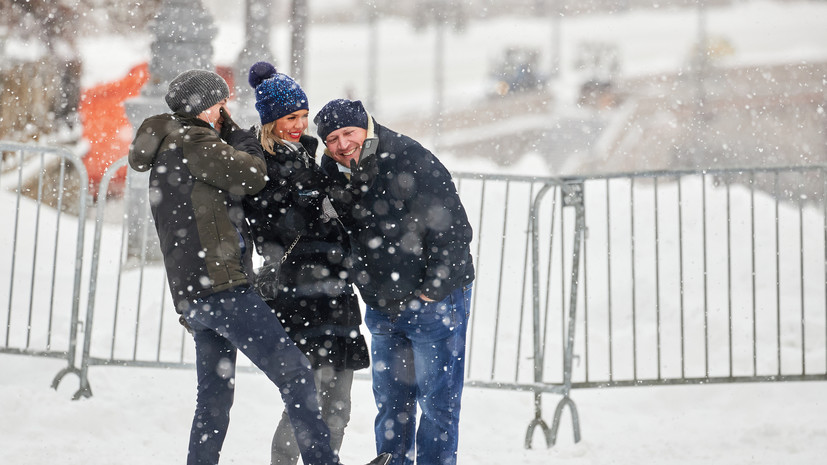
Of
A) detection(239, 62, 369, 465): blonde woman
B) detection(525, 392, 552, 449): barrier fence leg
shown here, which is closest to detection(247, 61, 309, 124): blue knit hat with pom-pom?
detection(239, 62, 369, 465): blonde woman

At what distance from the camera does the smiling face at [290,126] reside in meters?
3.24

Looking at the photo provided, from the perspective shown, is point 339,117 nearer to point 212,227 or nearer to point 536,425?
point 212,227

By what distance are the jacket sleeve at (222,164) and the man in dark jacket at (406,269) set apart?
14.8 inches

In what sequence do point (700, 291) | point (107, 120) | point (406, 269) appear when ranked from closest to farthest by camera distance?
1. point (406, 269)
2. point (700, 291)
3. point (107, 120)

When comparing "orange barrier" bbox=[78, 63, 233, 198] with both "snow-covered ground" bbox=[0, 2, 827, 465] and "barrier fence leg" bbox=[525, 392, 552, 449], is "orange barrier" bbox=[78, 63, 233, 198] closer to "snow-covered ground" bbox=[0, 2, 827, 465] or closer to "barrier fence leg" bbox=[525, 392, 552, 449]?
"snow-covered ground" bbox=[0, 2, 827, 465]

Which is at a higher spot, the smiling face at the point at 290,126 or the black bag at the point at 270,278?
the smiling face at the point at 290,126

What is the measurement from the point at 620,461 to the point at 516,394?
3.89 ft

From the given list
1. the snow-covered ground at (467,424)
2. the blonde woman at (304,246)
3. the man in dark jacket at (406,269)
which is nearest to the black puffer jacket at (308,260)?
the blonde woman at (304,246)

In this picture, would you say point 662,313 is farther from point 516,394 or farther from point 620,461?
point 620,461

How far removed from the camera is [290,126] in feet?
10.7

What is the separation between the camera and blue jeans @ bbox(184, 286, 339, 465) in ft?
10.1

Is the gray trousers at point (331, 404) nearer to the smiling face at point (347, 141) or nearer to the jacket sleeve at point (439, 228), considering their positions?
the jacket sleeve at point (439, 228)

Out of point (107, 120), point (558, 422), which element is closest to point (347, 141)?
point (558, 422)

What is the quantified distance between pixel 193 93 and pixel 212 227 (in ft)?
1.67
